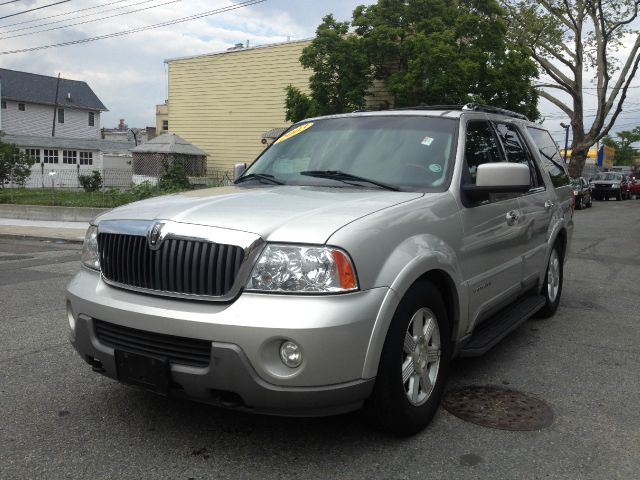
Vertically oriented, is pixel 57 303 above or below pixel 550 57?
below

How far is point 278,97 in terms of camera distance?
2716 centimetres

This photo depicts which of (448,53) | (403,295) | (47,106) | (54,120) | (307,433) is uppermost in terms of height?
(47,106)

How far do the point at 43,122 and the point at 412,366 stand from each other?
175ft

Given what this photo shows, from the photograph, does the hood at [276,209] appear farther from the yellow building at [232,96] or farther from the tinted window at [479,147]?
the yellow building at [232,96]

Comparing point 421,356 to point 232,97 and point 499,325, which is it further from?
point 232,97

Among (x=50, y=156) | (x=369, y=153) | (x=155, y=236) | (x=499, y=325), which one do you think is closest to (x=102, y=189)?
(x=369, y=153)

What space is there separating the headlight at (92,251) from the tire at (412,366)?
5.55 ft

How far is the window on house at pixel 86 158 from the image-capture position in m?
46.2

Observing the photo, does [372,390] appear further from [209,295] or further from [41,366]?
[41,366]

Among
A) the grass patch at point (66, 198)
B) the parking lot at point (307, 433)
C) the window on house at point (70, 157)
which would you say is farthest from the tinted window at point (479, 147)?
the window on house at point (70, 157)

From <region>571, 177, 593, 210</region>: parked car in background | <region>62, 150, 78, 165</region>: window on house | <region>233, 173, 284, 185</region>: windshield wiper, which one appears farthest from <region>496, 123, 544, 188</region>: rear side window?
<region>62, 150, 78, 165</region>: window on house

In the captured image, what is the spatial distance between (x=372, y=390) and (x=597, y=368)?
2.45 m

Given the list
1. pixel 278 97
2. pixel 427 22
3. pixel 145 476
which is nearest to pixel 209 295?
pixel 145 476

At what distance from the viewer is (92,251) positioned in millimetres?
3486
